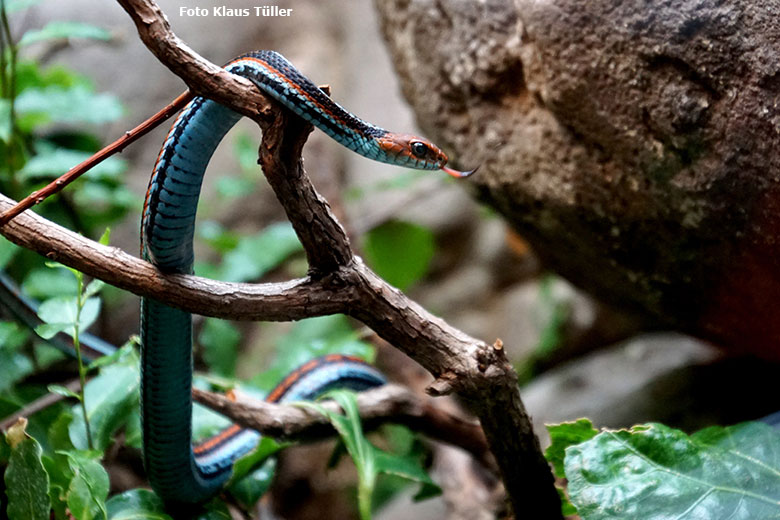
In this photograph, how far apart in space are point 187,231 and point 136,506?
853 millimetres

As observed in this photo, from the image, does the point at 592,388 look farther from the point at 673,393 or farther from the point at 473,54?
the point at 473,54

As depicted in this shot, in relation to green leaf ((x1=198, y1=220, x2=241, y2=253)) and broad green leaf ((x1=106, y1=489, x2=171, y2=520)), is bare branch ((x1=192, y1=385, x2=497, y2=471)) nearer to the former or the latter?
broad green leaf ((x1=106, y1=489, x2=171, y2=520))

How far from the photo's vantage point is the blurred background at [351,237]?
3066mm

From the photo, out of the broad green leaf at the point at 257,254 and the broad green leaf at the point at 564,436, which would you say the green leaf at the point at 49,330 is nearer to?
the broad green leaf at the point at 564,436

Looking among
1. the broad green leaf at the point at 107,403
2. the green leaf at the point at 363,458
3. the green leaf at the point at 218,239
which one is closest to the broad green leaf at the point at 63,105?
the green leaf at the point at 218,239

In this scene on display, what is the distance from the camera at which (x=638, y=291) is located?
2.12 m

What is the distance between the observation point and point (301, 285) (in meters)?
1.40

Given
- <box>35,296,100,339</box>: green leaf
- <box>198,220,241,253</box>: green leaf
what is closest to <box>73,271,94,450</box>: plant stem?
<box>35,296,100,339</box>: green leaf

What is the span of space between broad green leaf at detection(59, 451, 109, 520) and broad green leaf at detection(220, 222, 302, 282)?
70.6 inches

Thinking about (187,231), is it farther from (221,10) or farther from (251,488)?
(221,10)

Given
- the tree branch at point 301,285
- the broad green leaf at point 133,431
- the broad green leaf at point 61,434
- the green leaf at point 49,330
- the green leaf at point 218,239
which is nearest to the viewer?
the tree branch at point 301,285

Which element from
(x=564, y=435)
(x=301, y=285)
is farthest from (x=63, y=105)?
(x=564, y=435)

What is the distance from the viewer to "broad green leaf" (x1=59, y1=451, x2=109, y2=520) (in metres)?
1.46

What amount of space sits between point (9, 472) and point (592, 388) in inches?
115
